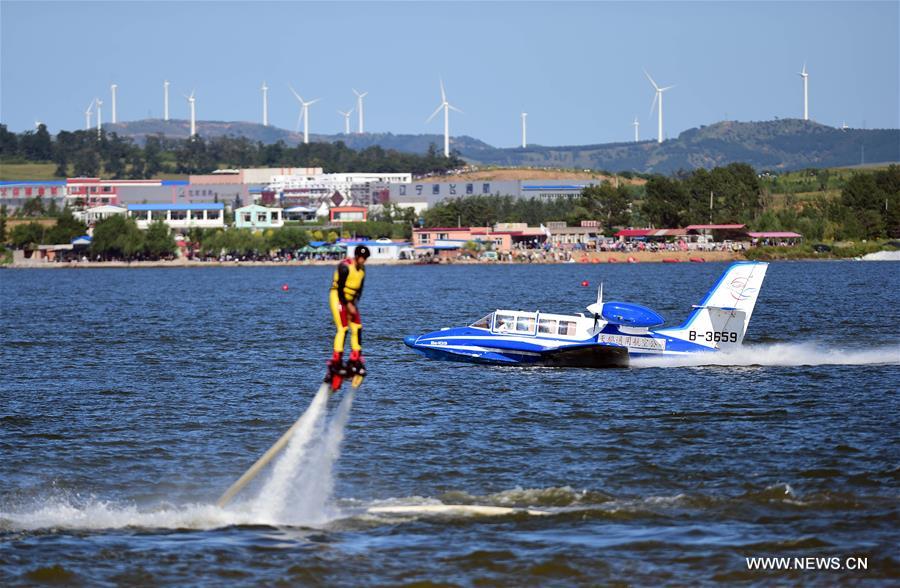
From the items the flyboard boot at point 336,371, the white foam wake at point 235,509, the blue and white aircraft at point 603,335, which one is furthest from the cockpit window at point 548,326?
the flyboard boot at point 336,371

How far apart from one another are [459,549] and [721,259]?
178326 millimetres

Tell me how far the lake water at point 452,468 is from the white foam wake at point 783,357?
0.16m

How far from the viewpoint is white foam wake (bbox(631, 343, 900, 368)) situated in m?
46.7

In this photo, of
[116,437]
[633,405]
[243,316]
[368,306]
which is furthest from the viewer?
[368,306]

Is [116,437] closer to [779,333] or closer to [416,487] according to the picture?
[416,487]

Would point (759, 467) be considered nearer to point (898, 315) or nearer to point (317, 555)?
point (317, 555)

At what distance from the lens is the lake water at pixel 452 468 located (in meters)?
21.1

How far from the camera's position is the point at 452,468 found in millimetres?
28094

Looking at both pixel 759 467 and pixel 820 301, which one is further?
pixel 820 301

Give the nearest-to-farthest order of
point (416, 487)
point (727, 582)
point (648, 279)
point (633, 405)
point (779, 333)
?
point (727, 582) < point (416, 487) < point (633, 405) < point (779, 333) < point (648, 279)

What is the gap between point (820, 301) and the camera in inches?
3455

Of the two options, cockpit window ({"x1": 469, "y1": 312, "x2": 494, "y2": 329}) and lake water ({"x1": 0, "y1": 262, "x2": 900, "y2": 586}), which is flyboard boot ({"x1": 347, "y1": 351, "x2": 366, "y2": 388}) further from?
cockpit window ({"x1": 469, "y1": 312, "x2": 494, "y2": 329})

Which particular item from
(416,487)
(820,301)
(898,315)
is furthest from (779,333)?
(416,487)

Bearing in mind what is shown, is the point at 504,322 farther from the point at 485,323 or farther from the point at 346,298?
the point at 346,298
